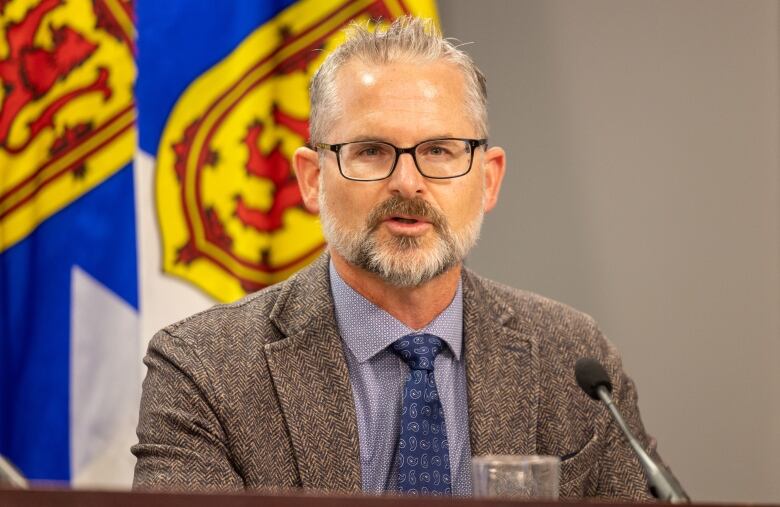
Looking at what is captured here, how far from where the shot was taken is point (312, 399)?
84.4 inches

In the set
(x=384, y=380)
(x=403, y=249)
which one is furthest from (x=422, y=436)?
(x=403, y=249)

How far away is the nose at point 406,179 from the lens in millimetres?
2131

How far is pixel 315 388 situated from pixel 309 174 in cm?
50

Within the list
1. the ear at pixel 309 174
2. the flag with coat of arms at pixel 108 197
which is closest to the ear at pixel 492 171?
the ear at pixel 309 174

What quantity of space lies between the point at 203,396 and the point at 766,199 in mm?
1783

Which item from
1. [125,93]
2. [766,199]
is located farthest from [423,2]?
[766,199]

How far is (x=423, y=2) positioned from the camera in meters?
2.95

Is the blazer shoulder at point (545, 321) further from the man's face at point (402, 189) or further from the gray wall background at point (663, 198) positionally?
the gray wall background at point (663, 198)

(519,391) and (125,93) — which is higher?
(125,93)

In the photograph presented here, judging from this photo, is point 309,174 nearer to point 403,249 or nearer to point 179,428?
point 403,249

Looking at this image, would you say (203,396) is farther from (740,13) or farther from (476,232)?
(740,13)

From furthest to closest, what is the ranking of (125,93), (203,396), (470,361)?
(125,93), (470,361), (203,396)

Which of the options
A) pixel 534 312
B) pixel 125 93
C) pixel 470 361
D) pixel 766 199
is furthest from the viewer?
pixel 766 199

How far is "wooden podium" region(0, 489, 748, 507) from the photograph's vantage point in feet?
3.29
